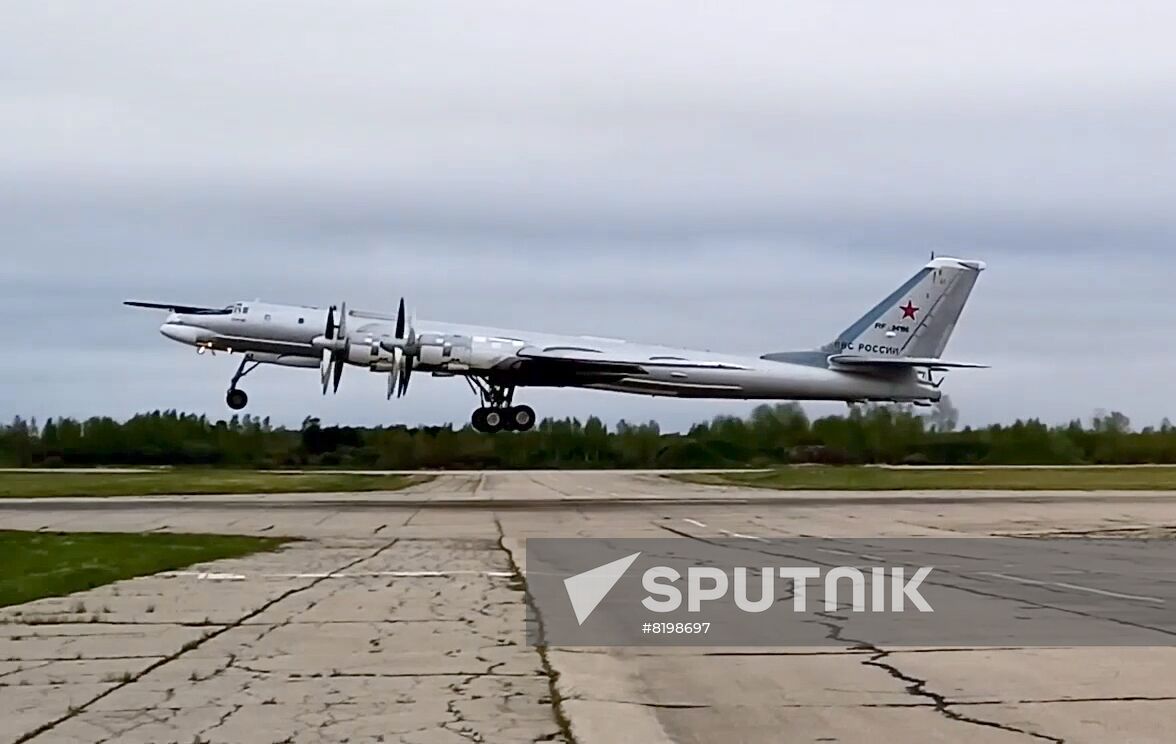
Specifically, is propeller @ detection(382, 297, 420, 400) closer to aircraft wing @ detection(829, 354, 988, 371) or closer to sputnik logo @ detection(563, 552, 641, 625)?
aircraft wing @ detection(829, 354, 988, 371)

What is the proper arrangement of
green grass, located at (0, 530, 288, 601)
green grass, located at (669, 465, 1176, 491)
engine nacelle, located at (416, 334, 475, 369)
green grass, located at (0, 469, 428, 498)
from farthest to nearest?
green grass, located at (669, 465, 1176, 491), green grass, located at (0, 469, 428, 498), engine nacelle, located at (416, 334, 475, 369), green grass, located at (0, 530, 288, 601)

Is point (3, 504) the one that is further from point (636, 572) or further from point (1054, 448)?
point (1054, 448)

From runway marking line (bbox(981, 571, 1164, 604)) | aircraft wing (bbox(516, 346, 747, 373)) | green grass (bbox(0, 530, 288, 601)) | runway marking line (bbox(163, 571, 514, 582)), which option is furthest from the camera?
aircraft wing (bbox(516, 346, 747, 373))

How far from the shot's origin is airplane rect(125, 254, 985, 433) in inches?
1850

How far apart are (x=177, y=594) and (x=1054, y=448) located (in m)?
66.5

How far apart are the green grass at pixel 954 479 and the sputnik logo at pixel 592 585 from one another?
96.8 feet

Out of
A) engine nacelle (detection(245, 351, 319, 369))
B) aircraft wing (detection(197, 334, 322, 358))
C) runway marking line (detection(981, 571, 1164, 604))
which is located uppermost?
aircraft wing (detection(197, 334, 322, 358))

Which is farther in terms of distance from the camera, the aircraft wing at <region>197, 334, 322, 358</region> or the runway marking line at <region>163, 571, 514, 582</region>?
the aircraft wing at <region>197, 334, 322, 358</region>

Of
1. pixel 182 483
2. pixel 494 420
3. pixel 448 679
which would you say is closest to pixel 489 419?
pixel 494 420

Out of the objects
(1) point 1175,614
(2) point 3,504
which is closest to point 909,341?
(2) point 3,504

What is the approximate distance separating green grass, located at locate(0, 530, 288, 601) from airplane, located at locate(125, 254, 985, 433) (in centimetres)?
1898

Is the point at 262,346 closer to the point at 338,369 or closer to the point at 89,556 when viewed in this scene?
the point at 338,369

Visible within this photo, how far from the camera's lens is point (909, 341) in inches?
2005

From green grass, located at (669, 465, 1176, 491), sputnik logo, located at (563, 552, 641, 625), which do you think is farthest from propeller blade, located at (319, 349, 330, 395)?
sputnik logo, located at (563, 552, 641, 625)
